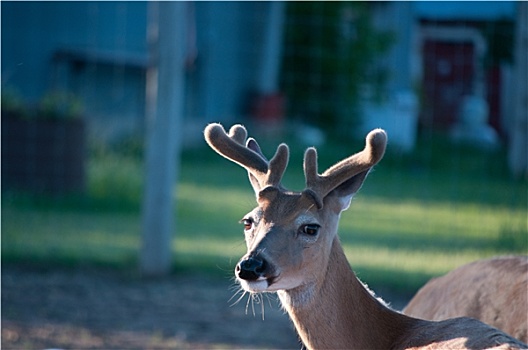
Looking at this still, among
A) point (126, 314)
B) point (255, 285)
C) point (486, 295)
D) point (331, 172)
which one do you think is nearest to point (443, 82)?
point (126, 314)

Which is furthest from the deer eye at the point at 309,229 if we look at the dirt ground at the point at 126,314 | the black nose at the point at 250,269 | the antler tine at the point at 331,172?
the dirt ground at the point at 126,314

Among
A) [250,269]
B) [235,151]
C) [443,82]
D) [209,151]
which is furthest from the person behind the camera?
[443,82]

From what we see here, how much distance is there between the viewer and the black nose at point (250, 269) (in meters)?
4.21

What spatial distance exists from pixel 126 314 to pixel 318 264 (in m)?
3.85

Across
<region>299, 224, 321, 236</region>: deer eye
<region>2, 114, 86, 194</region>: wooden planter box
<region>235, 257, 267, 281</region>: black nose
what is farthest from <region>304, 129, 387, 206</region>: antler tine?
<region>2, 114, 86, 194</region>: wooden planter box

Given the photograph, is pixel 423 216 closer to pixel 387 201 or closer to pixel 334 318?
pixel 387 201

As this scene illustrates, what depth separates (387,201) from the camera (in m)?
13.7

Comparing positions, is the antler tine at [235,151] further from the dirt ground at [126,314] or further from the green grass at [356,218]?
the green grass at [356,218]

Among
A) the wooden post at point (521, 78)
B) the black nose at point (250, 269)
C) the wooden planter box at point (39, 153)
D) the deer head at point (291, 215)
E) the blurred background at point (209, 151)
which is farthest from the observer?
the wooden planter box at point (39, 153)

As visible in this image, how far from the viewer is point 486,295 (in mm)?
4891

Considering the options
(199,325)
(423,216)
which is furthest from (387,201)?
(199,325)

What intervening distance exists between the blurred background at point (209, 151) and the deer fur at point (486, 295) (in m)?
0.98

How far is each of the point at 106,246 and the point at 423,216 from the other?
12.7 ft

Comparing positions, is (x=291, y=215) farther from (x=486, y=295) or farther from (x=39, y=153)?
(x=39, y=153)
